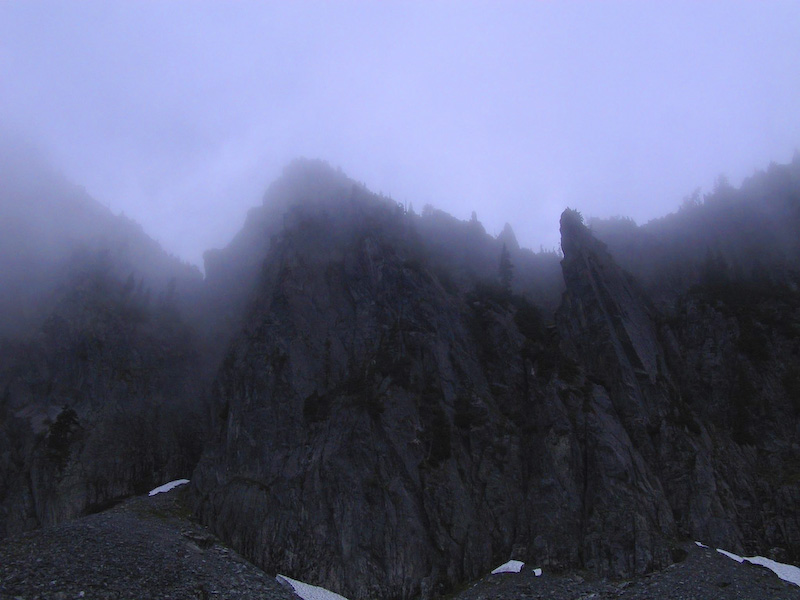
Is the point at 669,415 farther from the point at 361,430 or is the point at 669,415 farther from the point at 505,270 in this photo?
the point at 361,430

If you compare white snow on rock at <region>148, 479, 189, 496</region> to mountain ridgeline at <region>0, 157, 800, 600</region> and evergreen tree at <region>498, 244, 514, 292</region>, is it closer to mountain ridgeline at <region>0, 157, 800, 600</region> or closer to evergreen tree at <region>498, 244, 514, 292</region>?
mountain ridgeline at <region>0, 157, 800, 600</region>

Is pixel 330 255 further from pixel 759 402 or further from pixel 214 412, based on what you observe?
pixel 759 402

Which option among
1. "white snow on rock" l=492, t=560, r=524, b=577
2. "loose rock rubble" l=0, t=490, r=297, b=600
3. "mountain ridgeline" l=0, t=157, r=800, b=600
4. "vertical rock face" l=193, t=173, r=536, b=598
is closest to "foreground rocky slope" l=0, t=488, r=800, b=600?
"loose rock rubble" l=0, t=490, r=297, b=600

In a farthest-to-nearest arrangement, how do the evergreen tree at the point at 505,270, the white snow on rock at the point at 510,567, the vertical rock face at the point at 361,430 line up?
1. the evergreen tree at the point at 505,270
2. the vertical rock face at the point at 361,430
3. the white snow on rock at the point at 510,567

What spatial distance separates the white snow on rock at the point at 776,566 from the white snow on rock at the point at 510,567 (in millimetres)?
17591

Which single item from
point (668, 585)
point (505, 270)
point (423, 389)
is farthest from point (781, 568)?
point (505, 270)

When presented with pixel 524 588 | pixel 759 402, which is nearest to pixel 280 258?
pixel 524 588

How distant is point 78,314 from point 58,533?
41.8 m

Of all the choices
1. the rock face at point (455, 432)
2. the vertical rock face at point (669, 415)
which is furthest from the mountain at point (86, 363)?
the vertical rock face at point (669, 415)

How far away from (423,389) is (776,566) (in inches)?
1419

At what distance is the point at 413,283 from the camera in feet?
256

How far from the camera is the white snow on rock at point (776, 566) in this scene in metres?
50.6

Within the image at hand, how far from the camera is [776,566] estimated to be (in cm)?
5253

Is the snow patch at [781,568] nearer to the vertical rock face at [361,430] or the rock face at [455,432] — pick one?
the rock face at [455,432]
